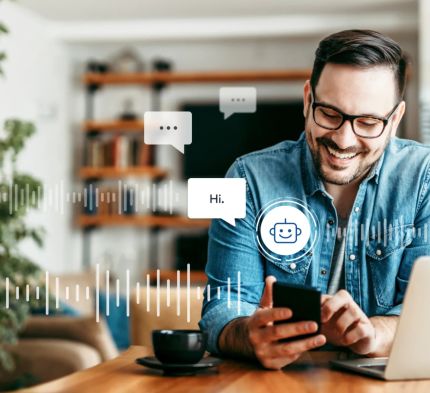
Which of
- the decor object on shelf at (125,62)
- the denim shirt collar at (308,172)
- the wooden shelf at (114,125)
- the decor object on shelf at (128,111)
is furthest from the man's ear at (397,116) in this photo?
the decor object on shelf at (125,62)

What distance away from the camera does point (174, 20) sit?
390 centimetres

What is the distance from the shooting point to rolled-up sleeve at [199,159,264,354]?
3.45 feet

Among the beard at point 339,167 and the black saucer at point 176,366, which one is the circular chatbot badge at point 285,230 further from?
the black saucer at point 176,366

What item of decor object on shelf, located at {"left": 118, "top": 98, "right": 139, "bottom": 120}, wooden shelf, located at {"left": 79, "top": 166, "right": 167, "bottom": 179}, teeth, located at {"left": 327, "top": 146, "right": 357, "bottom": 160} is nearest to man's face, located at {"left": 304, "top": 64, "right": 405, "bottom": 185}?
teeth, located at {"left": 327, "top": 146, "right": 357, "bottom": 160}

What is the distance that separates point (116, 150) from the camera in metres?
3.83

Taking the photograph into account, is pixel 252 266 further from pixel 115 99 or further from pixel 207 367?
pixel 115 99

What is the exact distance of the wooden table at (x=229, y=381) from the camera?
0.79 meters

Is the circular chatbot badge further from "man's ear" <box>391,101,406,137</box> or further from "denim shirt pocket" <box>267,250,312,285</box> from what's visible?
"man's ear" <box>391,101,406,137</box>

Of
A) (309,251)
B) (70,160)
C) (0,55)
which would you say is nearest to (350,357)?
(309,251)

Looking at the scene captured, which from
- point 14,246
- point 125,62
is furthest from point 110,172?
point 125,62

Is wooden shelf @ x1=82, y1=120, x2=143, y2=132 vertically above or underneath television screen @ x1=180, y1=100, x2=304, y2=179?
above

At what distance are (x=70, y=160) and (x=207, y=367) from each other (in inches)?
103

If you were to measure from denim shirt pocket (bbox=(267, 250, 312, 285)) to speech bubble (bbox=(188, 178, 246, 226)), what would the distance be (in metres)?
0.09

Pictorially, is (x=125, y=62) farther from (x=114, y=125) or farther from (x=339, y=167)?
(x=339, y=167)
